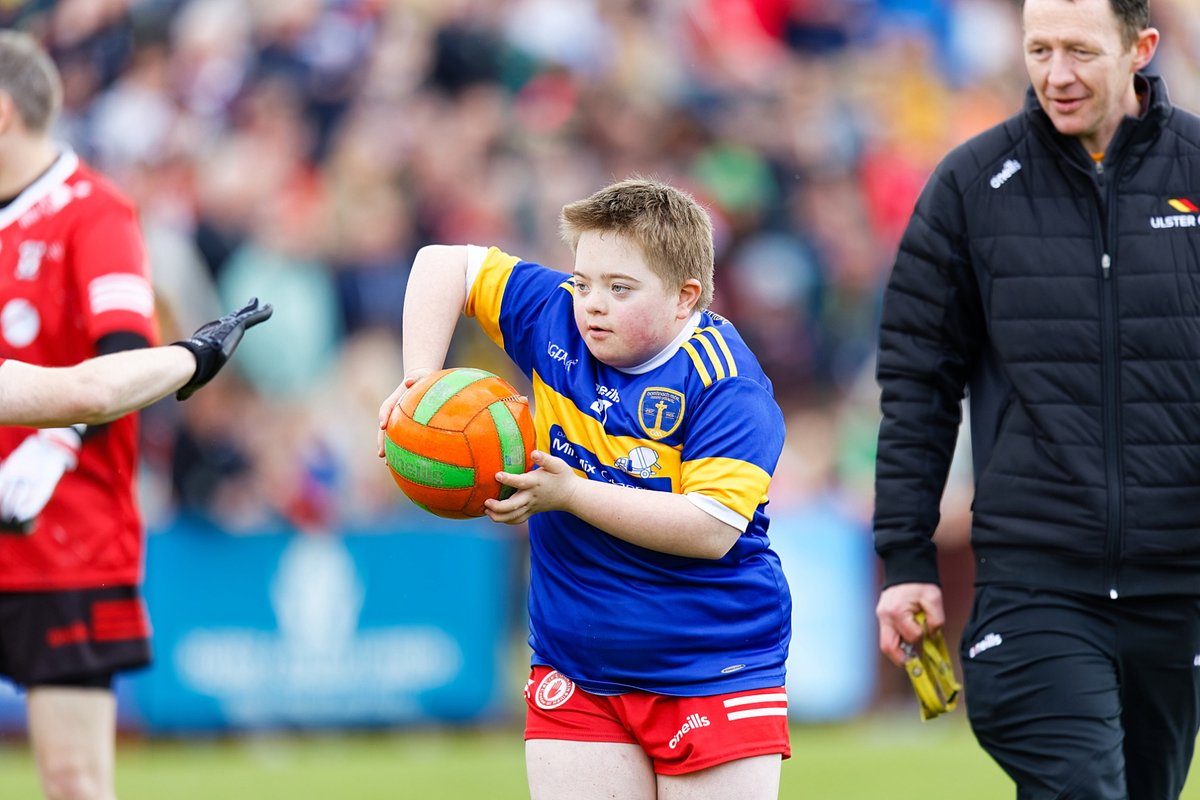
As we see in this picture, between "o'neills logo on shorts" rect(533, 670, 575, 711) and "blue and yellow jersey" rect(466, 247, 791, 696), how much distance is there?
1.4 inches

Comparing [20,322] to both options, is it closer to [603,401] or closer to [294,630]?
[603,401]

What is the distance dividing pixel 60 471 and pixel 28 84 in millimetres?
1226

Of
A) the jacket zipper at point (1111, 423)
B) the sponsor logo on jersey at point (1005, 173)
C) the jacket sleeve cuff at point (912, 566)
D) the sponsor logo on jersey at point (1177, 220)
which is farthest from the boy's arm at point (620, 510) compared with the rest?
the sponsor logo on jersey at point (1177, 220)

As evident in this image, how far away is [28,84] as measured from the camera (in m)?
5.73

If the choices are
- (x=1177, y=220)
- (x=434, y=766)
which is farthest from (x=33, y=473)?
(x=434, y=766)

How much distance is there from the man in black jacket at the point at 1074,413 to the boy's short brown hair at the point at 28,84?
9.13 feet

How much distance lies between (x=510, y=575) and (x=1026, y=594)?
19.3 ft

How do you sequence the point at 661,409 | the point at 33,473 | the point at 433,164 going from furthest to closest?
the point at 433,164 < the point at 33,473 < the point at 661,409

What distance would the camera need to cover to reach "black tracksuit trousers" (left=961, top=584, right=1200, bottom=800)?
4719mm

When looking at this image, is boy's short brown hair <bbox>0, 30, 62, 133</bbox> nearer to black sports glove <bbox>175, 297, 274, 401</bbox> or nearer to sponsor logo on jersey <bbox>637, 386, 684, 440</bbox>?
black sports glove <bbox>175, 297, 274, 401</bbox>

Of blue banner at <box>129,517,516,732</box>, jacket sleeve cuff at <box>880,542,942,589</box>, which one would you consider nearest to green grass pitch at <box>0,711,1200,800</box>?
blue banner at <box>129,517,516,732</box>

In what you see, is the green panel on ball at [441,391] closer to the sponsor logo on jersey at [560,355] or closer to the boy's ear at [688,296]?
the sponsor logo on jersey at [560,355]

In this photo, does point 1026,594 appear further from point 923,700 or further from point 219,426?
point 219,426

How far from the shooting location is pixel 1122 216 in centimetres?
488
